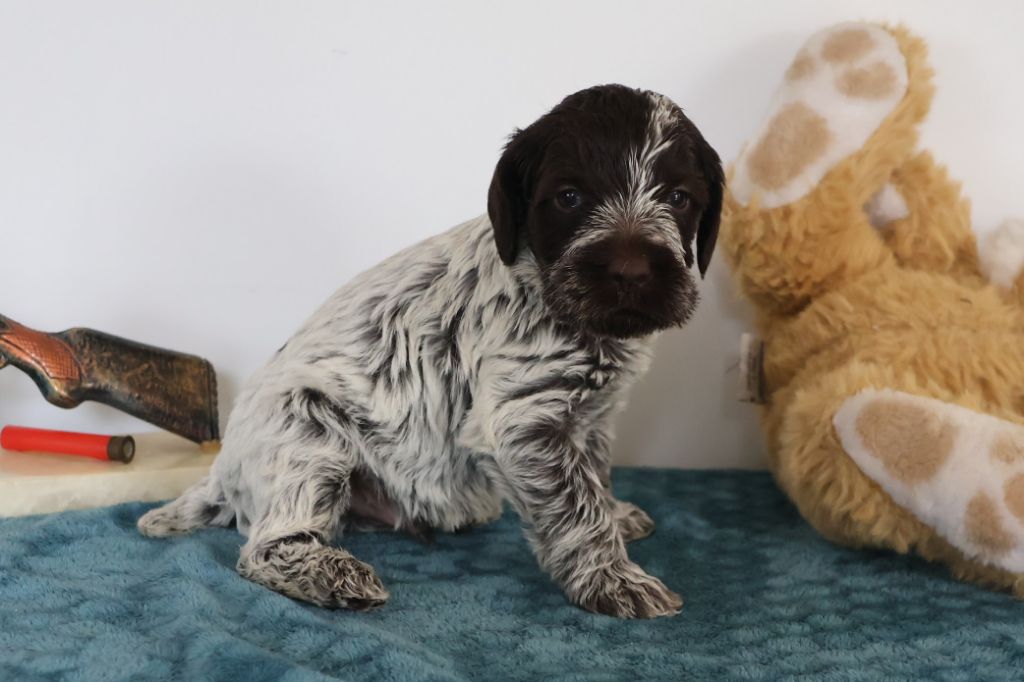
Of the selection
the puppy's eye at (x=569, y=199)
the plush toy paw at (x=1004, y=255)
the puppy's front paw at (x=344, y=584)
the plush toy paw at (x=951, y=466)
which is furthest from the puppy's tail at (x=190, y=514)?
the plush toy paw at (x=1004, y=255)

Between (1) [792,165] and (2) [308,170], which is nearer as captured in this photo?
(1) [792,165]

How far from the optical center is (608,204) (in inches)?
77.2

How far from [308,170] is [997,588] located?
2.35 m

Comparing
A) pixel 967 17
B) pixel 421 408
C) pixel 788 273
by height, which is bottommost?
pixel 421 408

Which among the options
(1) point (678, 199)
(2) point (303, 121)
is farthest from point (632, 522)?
(2) point (303, 121)

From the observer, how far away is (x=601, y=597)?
80.9 inches

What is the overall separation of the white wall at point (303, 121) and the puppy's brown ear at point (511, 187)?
114cm

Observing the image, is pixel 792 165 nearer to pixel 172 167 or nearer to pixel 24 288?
pixel 172 167

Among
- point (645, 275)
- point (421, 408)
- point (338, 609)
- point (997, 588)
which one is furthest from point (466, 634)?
point (997, 588)

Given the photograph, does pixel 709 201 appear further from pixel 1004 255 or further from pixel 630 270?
pixel 1004 255

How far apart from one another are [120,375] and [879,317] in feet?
7.20

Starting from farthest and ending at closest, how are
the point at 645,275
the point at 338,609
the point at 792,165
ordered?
the point at 792,165, the point at 338,609, the point at 645,275

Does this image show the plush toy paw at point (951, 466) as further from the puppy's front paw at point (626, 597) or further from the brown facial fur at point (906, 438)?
the puppy's front paw at point (626, 597)

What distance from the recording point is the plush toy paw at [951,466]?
2049mm
